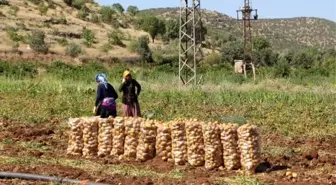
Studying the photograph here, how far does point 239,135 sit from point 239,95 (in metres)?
13.8

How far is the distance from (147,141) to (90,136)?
1167mm

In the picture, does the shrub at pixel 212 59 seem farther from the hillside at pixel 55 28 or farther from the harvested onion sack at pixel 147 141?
the harvested onion sack at pixel 147 141

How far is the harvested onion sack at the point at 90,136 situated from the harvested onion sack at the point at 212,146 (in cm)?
214

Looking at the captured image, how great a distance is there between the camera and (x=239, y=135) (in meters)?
9.14

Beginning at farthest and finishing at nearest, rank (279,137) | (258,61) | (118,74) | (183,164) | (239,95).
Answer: (258,61), (118,74), (239,95), (279,137), (183,164)

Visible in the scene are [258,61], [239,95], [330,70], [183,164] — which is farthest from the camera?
[258,61]

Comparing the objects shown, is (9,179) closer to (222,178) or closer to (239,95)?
(222,178)

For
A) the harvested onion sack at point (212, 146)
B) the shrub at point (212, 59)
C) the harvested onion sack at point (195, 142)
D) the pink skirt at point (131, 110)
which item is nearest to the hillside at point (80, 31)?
the shrub at point (212, 59)

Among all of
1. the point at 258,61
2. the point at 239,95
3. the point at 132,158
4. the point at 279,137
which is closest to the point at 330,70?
the point at 258,61

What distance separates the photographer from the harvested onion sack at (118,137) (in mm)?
10266

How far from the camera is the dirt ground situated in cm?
849

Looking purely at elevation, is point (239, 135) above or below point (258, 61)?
above

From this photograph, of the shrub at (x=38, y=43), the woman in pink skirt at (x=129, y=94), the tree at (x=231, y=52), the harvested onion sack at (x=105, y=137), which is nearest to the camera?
the harvested onion sack at (x=105, y=137)

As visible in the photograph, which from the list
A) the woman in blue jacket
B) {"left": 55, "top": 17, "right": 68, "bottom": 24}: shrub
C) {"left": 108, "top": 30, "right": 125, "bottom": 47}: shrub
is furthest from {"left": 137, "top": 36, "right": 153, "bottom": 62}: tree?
the woman in blue jacket
